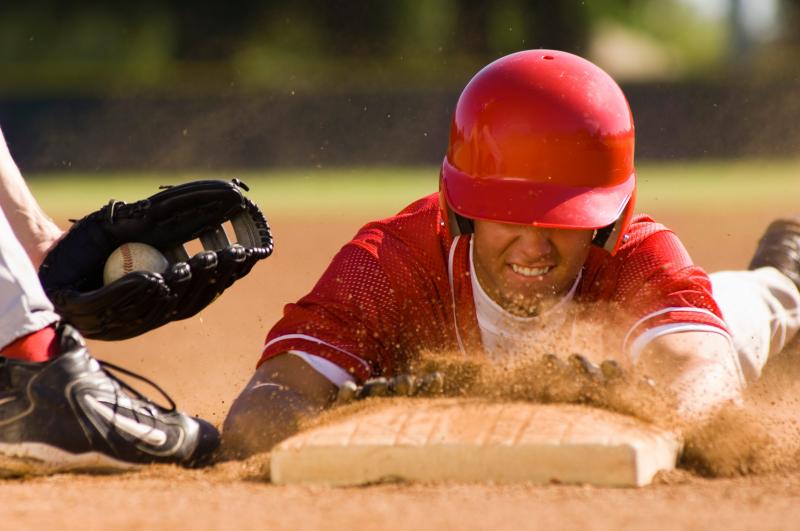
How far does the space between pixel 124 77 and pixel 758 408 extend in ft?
68.1

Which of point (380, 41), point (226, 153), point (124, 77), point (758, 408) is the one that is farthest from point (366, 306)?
point (380, 41)

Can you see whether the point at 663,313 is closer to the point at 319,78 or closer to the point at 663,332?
the point at 663,332

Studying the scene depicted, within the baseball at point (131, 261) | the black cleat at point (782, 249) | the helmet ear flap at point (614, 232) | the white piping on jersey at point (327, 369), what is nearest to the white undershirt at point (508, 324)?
the helmet ear flap at point (614, 232)

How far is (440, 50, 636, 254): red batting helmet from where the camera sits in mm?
3543

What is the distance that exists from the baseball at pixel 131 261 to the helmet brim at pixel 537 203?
0.95 metres

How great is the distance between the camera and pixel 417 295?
3.78 m

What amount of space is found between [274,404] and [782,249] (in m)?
2.54

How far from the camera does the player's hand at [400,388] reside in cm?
335

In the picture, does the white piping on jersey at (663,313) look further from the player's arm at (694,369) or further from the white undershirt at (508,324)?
the white undershirt at (508,324)

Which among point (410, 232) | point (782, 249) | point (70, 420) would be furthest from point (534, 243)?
point (782, 249)

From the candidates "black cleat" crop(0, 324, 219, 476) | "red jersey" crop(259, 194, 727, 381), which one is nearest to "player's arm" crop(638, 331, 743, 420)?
"red jersey" crop(259, 194, 727, 381)

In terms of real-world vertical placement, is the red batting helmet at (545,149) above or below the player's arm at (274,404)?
above

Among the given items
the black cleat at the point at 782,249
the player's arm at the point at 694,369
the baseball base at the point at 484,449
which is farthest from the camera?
the black cleat at the point at 782,249

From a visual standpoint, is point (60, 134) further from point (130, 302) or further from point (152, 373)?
point (130, 302)
